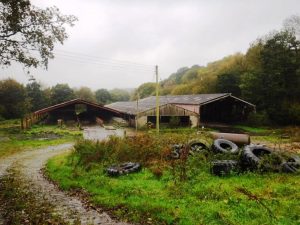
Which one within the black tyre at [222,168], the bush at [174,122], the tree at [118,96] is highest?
the tree at [118,96]

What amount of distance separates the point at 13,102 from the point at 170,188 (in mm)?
62050

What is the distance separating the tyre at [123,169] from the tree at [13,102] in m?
54.8

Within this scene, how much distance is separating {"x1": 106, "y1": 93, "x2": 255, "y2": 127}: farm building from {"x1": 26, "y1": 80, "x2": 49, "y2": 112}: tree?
3109 cm

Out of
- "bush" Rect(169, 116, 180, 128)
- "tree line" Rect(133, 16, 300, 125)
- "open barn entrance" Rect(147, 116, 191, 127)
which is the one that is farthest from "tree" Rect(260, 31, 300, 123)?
"bush" Rect(169, 116, 180, 128)

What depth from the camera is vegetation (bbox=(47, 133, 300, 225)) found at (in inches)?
409

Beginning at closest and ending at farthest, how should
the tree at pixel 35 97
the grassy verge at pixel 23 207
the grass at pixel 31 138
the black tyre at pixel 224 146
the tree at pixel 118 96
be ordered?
the grassy verge at pixel 23 207 < the black tyre at pixel 224 146 < the grass at pixel 31 138 < the tree at pixel 35 97 < the tree at pixel 118 96

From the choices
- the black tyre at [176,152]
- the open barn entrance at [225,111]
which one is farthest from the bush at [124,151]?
the open barn entrance at [225,111]

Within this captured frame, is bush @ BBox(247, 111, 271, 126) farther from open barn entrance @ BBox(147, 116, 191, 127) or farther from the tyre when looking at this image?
the tyre

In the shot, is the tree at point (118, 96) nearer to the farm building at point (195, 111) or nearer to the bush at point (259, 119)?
the farm building at point (195, 111)

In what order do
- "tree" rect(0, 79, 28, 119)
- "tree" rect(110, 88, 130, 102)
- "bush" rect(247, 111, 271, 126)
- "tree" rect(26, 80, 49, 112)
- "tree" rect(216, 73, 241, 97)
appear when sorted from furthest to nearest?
"tree" rect(110, 88, 130, 102) < "tree" rect(26, 80, 49, 112) < "tree" rect(0, 79, 28, 119) < "tree" rect(216, 73, 241, 97) < "bush" rect(247, 111, 271, 126)

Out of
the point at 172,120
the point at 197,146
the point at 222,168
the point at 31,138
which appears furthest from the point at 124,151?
the point at 172,120

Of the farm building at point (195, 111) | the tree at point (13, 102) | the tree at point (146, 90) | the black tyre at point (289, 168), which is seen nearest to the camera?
the black tyre at point (289, 168)

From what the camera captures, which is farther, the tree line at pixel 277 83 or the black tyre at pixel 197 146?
the tree line at pixel 277 83

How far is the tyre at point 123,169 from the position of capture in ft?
52.1
